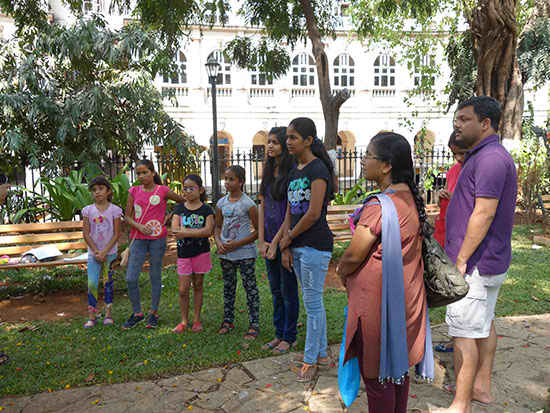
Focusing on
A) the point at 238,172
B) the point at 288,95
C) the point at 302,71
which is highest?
the point at 302,71

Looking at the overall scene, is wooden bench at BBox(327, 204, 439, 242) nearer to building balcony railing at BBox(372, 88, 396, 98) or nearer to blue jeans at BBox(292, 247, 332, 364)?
blue jeans at BBox(292, 247, 332, 364)

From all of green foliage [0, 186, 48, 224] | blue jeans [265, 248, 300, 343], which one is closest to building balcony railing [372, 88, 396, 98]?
green foliage [0, 186, 48, 224]

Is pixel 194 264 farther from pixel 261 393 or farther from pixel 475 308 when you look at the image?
pixel 475 308

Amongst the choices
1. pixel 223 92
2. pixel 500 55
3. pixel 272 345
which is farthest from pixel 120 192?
pixel 223 92

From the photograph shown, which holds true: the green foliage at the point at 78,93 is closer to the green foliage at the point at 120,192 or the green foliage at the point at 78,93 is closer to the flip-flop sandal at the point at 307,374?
the green foliage at the point at 120,192

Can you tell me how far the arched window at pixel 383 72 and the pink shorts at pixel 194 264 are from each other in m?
26.3

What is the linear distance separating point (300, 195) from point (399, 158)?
49.7 inches

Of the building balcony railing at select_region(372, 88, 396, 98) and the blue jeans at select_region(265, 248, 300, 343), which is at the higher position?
the building balcony railing at select_region(372, 88, 396, 98)

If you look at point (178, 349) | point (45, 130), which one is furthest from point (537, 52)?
point (45, 130)

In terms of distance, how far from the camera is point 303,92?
27188 mm

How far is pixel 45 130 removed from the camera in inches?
428

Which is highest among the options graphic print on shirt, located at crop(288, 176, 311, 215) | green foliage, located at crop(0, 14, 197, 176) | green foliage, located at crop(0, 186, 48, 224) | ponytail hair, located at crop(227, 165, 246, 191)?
green foliage, located at crop(0, 14, 197, 176)

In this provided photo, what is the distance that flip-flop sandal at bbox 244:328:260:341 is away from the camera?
4.31 m

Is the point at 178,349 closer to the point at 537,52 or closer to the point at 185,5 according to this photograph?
the point at 185,5
